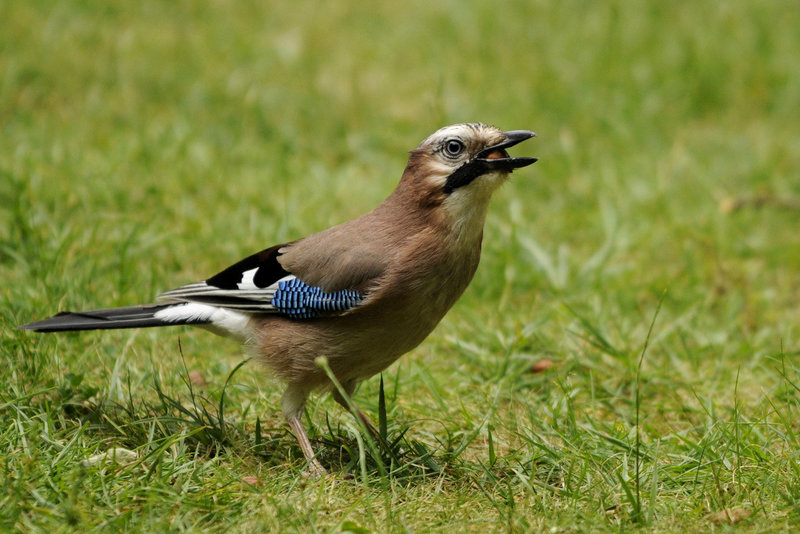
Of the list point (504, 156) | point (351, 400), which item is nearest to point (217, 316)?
point (351, 400)

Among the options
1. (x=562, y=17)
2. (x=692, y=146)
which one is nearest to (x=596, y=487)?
(x=692, y=146)

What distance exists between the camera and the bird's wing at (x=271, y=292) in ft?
12.4

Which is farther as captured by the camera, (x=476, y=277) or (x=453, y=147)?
(x=476, y=277)

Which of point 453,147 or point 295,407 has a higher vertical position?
point 453,147

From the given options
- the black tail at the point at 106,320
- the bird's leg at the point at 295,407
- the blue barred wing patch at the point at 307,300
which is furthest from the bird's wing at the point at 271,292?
the bird's leg at the point at 295,407

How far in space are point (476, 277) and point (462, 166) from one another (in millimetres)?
1928

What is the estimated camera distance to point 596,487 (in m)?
3.52

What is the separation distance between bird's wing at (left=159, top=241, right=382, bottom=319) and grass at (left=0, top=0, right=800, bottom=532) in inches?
13.6

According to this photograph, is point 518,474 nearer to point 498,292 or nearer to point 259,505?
point 259,505

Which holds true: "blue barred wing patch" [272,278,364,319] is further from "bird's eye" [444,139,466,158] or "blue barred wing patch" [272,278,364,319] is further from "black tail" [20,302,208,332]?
"bird's eye" [444,139,466,158]

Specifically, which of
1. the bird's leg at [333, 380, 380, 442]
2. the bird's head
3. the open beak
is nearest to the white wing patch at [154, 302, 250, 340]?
the bird's leg at [333, 380, 380, 442]

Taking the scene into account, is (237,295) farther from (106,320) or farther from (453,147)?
(453,147)

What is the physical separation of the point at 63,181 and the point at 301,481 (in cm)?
332

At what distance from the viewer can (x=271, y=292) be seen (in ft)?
13.0
